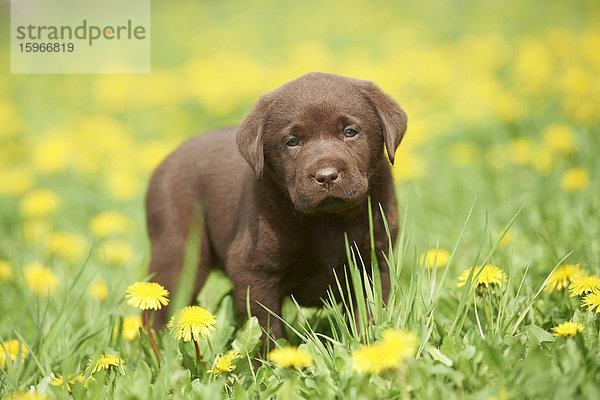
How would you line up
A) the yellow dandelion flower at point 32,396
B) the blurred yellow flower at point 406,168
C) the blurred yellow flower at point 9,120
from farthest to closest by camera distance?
the blurred yellow flower at point 9,120 → the blurred yellow flower at point 406,168 → the yellow dandelion flower at point 32,396

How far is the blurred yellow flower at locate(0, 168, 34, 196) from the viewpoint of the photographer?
568 cm

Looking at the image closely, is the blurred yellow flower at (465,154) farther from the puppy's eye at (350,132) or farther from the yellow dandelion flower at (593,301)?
the yellow dandelion flower at (593,301)

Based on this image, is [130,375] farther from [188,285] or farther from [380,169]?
[380,169]

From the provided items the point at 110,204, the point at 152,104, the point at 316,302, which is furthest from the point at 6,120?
the point at 316,302

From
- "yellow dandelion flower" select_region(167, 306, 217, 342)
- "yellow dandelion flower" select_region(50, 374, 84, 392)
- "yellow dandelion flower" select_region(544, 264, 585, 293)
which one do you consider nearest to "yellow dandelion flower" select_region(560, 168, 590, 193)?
"yellow dandelion flower" select_region(544, 264, 585, 293)

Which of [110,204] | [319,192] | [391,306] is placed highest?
[319,192]

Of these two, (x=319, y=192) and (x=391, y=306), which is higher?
(x=319, y=192)

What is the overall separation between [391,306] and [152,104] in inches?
239

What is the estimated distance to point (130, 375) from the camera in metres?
2.51

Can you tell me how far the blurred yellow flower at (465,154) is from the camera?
5410 mm

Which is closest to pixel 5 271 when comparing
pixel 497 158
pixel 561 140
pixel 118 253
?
pixel 118 253

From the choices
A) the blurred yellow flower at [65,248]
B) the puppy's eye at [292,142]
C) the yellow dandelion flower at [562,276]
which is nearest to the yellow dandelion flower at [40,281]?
the blurred yellow flower at [65,248]

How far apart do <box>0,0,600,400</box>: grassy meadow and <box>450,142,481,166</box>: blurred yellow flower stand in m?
0.03

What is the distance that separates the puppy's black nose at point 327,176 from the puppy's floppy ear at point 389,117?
1.02 feet
